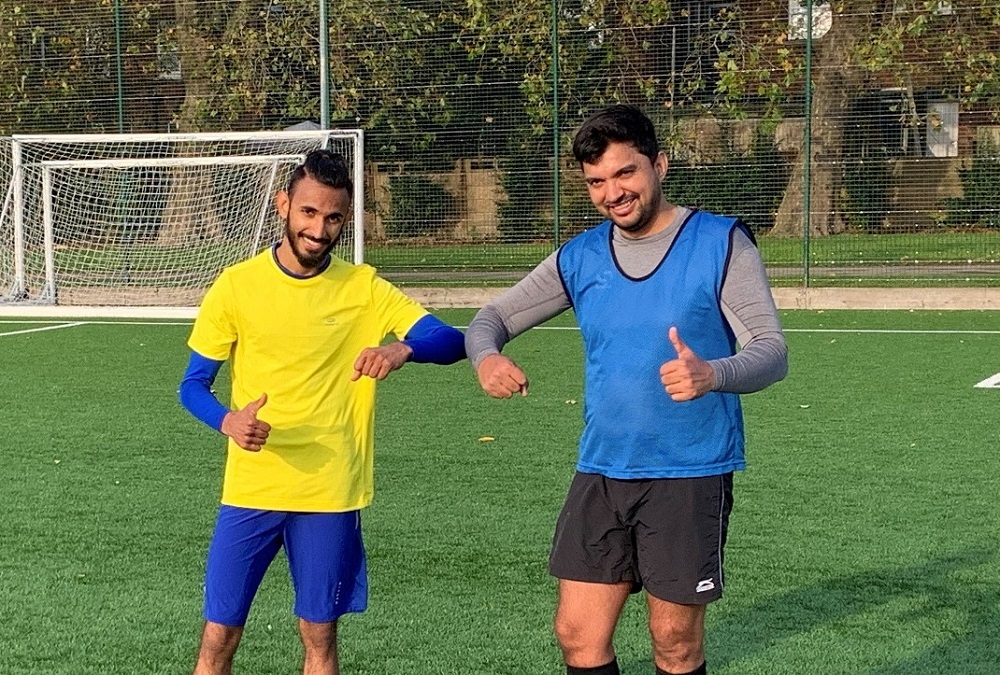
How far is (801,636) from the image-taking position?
522 cm

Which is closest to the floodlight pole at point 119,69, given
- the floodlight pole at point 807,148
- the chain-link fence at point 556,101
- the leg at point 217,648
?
the chain-link fence at point 556,101

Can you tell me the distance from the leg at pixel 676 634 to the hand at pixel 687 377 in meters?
0.64

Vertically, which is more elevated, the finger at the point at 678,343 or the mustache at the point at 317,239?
the mustache at the point at 317,239

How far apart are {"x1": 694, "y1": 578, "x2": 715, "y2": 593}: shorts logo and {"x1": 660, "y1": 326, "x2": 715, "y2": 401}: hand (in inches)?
22.3

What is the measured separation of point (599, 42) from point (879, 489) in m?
12.7

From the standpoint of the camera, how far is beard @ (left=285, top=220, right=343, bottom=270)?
3.99 metres

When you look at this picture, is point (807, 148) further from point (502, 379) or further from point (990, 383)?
point (502, 379)

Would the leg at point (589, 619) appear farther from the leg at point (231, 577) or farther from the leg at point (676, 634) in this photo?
the leg at point (231, 577)

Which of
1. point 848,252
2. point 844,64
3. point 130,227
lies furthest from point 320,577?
point 844,64

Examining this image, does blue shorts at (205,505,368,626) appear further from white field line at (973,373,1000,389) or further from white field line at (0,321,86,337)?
white field line at (0,321,86,337)

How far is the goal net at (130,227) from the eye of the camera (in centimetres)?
1583

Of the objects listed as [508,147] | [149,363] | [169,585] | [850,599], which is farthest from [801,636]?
[508,147]

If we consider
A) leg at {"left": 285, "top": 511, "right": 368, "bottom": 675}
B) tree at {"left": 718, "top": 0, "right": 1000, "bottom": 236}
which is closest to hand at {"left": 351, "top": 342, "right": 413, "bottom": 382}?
leg at {"left": 285, "top": 511, "right": 368, "bottom": 675}

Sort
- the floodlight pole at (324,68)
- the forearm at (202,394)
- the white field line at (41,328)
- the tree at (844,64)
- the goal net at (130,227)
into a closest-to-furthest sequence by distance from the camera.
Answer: the forearm at (202,394), the white field line at (41,328), the goal net at (130,227), the floodlight pole at (324,68), the tree at (844,64)
